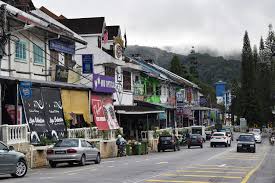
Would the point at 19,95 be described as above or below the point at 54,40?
below

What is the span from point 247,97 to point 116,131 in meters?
80.0

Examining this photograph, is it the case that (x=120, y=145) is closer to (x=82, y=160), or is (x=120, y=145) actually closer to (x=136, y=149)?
(x=136, y=149)

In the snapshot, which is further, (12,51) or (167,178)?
(12,51)

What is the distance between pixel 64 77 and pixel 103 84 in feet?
17.2

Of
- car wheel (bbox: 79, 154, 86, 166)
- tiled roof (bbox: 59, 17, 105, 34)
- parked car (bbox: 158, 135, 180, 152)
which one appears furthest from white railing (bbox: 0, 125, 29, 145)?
parked car (bbox: 158, 135, 180, 152)

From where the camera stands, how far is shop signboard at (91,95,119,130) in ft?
138

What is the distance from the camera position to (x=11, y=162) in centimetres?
2061

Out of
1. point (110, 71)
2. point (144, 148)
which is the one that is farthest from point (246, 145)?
point (110, 71)

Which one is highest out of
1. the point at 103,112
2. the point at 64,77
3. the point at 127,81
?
the point at 127,81

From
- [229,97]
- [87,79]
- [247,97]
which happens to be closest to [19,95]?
[87,79]

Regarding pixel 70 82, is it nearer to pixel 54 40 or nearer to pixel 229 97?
pixel 54 40

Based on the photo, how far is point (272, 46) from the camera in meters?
131

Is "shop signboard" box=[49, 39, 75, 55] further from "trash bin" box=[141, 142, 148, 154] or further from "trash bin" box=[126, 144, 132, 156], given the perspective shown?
"trash bin" box=[141, 142, 148, 154]

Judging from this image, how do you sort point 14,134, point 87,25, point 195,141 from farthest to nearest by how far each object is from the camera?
point 195,141 → point 87,25 → point 14,134
